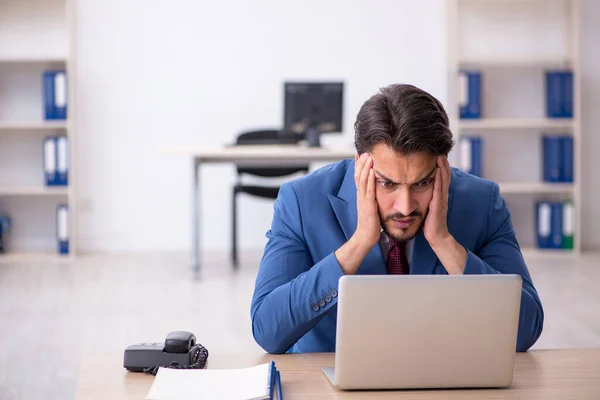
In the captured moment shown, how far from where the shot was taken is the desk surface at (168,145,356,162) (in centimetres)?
505

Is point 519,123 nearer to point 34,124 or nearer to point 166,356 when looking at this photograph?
point 34,124

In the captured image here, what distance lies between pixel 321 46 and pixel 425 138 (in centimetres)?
471

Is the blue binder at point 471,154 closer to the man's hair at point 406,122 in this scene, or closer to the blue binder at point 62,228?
the blue binder at point 62,228

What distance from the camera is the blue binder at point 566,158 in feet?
19.8

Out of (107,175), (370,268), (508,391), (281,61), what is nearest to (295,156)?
(281,61)

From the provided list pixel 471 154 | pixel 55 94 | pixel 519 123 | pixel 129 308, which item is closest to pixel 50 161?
pixel 55 94

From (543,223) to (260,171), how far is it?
2.06 meters

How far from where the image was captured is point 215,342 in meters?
3.71

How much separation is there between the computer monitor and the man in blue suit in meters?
3.42

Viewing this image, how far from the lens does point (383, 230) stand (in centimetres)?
177

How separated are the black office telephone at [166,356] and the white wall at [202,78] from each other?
480cm

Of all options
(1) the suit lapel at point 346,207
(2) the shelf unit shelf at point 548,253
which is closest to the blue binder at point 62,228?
(2) the shelf unit shelf at point 548,253

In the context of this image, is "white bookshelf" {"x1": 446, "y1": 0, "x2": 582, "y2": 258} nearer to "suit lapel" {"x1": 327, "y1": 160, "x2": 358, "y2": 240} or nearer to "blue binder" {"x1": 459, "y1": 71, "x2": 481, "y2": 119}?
"blue binder" {"x1": 459, "y1": 71, "x2": 481, "y2": 119}

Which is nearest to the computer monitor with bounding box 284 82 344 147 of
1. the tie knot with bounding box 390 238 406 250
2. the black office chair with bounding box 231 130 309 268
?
the black office chair with bounding box 231 130 309 268
